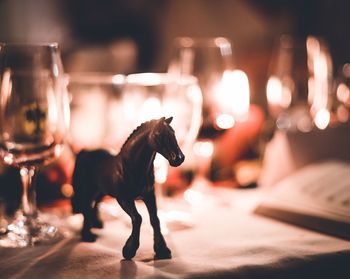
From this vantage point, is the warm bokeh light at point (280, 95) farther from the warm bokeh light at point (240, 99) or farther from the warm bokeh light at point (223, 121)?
the warm bokeh light at point (223, 121)

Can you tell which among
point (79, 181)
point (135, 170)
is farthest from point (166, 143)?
point (79, 181)

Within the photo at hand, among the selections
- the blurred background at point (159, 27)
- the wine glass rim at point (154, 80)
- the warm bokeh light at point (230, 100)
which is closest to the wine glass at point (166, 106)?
the wine glass rim at point (154, 80)

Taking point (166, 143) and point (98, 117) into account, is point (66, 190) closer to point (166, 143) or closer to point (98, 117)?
point (98, 117)

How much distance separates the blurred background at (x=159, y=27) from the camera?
6.49 feet

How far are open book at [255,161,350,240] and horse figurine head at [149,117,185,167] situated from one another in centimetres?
27

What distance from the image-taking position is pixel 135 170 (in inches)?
24.0

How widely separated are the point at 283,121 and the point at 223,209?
1.14 feet

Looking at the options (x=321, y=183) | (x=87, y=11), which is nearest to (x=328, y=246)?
(x=321, y=183)

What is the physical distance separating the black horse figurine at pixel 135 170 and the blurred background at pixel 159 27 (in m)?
1.20

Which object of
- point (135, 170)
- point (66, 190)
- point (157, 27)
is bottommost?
point (66, 190)

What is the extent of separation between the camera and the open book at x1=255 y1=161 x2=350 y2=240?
73 centimetres

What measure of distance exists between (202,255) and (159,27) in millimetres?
2069

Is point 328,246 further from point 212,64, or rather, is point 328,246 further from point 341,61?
point 341,61

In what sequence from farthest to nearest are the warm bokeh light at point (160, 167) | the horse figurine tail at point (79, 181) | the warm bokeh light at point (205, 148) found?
the warm bokeh light at point (205, 148) → the warm bokeh light at point (160, 167) → the horse figurine tail at point (79, 181)
